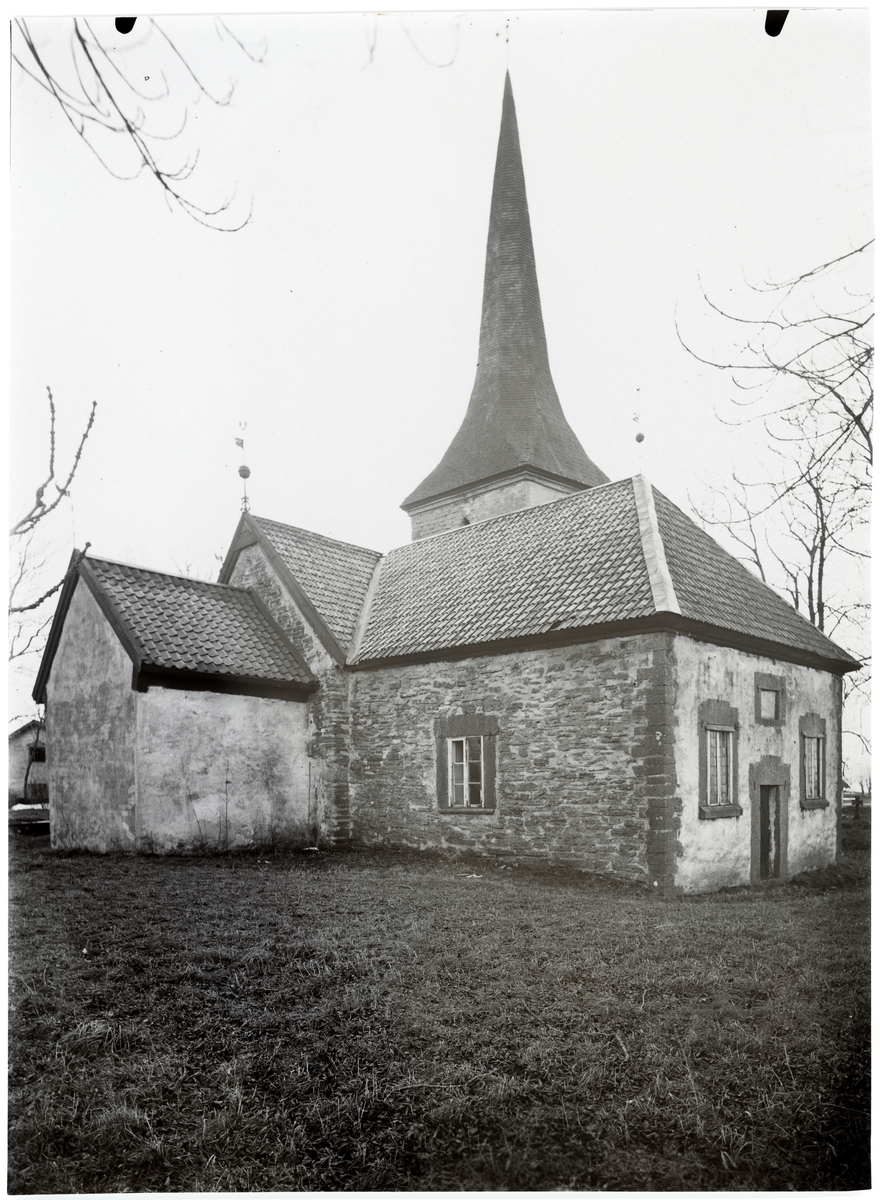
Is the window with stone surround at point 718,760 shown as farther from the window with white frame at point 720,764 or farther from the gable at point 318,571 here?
the gable at point 318,571

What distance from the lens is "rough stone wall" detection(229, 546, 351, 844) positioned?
1251cm

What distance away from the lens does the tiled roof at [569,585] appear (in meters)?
10.1

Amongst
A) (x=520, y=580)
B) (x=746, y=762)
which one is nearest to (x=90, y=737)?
(x=520, y=580)

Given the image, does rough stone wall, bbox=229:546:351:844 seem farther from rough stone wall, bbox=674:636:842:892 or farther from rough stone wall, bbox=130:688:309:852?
rough stone wall, bbox=674:636:842:892

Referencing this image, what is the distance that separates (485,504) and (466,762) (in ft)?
33.8

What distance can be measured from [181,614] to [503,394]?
10885 millimetres

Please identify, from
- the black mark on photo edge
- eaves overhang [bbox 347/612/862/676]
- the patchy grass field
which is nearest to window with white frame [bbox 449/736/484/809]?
eaves overhang [bbox 347/612/862/676]

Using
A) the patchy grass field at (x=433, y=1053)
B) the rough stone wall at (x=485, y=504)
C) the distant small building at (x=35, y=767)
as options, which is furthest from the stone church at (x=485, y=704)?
the rough stone wall at (x=485, y=504)

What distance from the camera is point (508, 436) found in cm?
1958

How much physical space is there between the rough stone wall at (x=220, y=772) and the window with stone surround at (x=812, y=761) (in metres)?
7.68

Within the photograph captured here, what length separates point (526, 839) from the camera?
33.4ft

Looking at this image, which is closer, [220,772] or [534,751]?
[534,751]

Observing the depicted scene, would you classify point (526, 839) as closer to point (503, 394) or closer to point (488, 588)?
point (488, 588)

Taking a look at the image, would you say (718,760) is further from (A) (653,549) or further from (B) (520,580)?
(B) (520,580)
